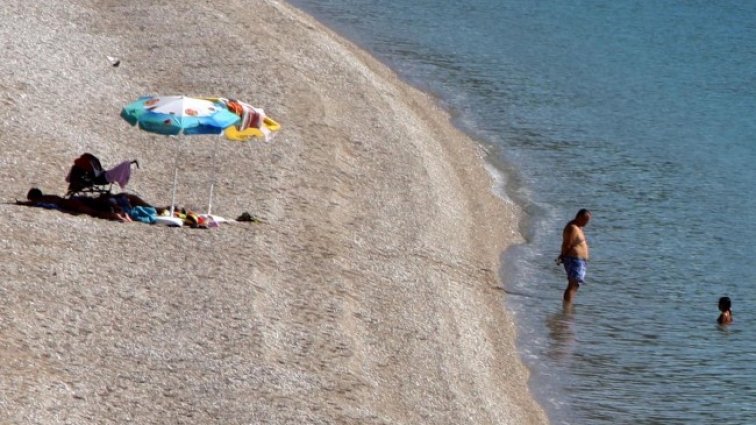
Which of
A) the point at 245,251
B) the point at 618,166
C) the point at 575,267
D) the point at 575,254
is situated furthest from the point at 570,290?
the point at 618,166

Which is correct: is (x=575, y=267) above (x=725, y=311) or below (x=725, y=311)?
above

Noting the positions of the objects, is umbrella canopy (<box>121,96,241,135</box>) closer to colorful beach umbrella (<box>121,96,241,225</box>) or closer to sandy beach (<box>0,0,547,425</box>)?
colorful beach umbrella (<box>121,96,241,225</box>)

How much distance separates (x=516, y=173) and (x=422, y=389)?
44.2ft

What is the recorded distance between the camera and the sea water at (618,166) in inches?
838

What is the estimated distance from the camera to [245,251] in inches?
805

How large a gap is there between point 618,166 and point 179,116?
13.9 m

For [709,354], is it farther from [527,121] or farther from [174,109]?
[527,121]

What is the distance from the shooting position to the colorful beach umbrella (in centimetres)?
2067

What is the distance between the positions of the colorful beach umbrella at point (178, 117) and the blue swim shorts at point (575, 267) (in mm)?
5906

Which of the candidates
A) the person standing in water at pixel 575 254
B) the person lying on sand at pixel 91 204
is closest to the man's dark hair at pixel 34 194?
the person lying on sand at pixel 91 204

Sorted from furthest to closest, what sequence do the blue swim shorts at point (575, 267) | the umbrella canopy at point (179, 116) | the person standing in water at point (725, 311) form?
the blue swim shorts at point (575, 267) → the person standing in water at point (725, 311) → the umbrella canopy at point (179, 116)

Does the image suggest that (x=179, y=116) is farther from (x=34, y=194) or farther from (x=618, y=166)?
(x=618, y=166)

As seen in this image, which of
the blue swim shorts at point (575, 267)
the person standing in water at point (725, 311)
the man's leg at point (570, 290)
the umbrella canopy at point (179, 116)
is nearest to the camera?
the umbrella canopy at point (179, 116)

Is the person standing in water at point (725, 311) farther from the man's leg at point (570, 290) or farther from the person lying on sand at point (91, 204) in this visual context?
the person lying on sand at point (91, 204)
